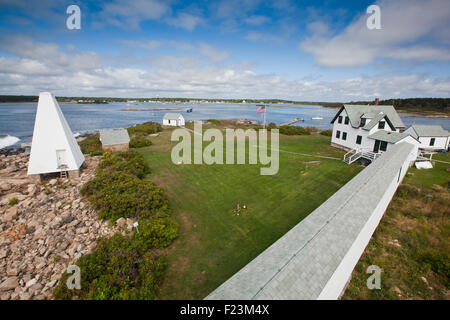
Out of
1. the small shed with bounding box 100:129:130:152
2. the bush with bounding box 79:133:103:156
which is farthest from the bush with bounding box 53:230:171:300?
the small shed with bounding box 100:129:130:152

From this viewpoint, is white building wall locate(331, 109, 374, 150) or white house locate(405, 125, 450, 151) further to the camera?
white house locate(405, 125, 450, 151)

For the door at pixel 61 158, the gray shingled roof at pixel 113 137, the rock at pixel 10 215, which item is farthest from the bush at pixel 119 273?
the gray shingled roof at pixel 113 137

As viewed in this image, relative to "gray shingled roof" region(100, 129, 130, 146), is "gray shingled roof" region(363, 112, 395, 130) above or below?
above

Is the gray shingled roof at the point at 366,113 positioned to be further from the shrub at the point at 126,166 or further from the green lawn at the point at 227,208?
the shrub at the point at 126,166

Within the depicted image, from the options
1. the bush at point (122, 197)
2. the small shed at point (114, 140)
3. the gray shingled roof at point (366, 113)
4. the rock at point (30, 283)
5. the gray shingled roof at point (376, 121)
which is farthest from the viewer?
the small shed at point (114, 140)

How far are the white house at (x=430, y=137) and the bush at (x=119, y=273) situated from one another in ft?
122

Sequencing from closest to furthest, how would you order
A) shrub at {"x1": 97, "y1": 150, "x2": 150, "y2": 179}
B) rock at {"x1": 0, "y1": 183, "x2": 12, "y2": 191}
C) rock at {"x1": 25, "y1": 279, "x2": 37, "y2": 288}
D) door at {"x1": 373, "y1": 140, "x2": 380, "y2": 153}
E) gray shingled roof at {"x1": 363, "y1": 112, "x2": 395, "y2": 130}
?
1. rock at {"x1": 25, "y1": 279, "x2": 37, "y2": 288}
2. rock at {"x1": 0, "y1": 183, "x2": 12, "y2": 191}
3. shrub at {"x1": 97, "y1": 150, "x2": 150, "y2": 179}
4. door at {"x1": 373, "y1": 140, "x2": 380, "y2": 153}
5. gray shingled roof at {"x1": 363, "y1": 112, "x2": 395, "y2": 130}

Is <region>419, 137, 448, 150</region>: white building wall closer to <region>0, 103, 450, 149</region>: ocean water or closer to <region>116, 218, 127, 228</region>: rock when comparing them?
<region>116, 218, 127, 228</region>: rock

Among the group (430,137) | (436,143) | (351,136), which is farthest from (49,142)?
(436,143)

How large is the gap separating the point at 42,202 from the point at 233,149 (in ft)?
74.0

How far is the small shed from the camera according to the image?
28.8 meters

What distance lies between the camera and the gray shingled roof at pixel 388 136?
71.7 ft

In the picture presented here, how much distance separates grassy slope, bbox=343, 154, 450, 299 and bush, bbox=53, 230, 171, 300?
25.6ft

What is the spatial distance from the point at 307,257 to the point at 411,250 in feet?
28.6
